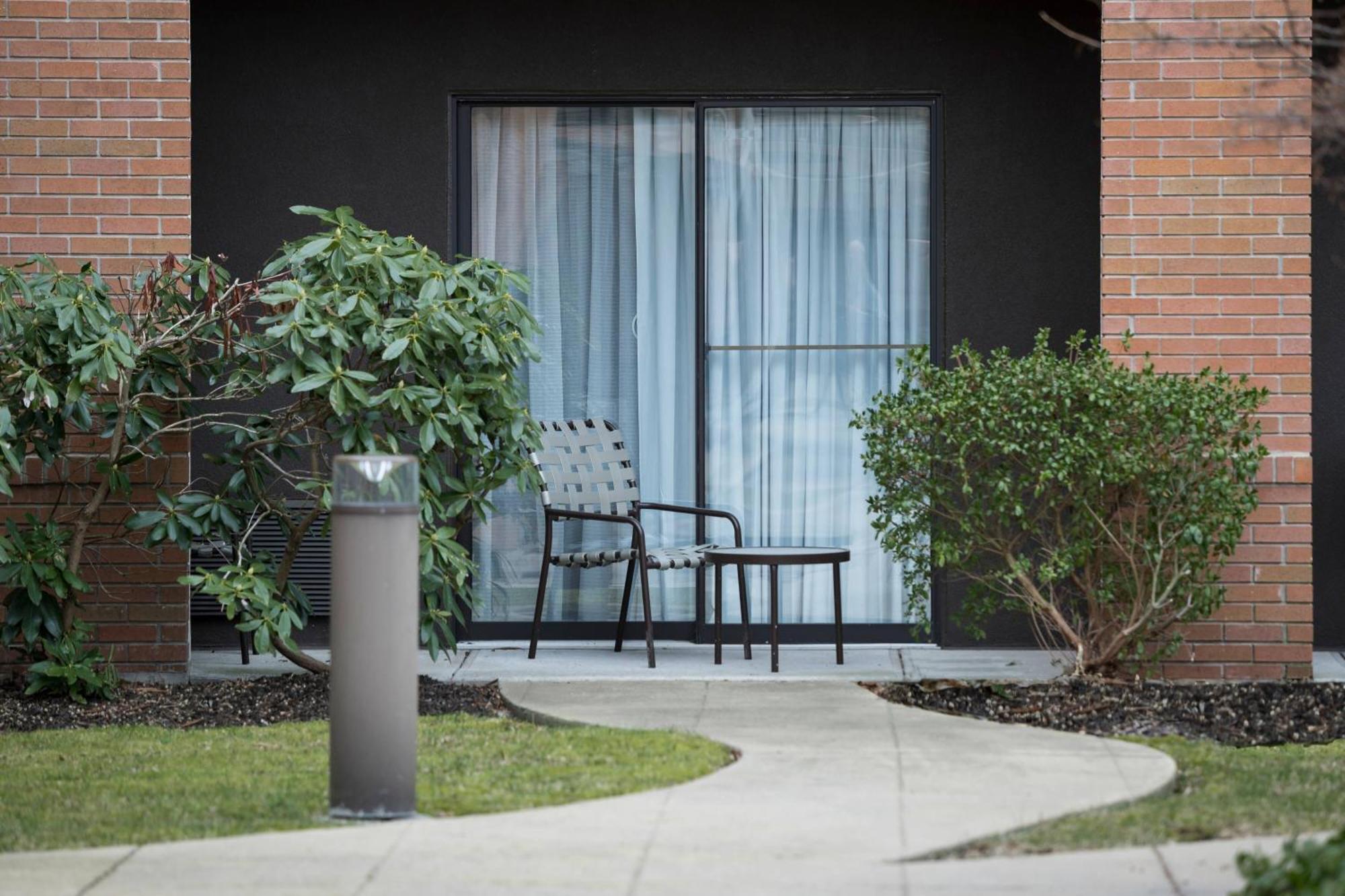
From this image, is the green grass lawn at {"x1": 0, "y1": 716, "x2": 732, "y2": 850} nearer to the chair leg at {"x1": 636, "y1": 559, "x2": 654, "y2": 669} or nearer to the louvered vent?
the chair leg at {"x1": 636, "y1": 559, "x2": 654, "y2": 669}

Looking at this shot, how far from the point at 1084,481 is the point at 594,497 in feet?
7.59

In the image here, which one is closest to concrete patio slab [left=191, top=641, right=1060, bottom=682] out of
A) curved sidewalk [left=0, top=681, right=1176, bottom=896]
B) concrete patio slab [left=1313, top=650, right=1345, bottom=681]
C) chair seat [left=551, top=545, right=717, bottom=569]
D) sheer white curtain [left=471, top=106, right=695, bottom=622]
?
sheer white curtain [left=471, top=106, right=695, bottom=622]

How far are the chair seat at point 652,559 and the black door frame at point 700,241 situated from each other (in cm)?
51

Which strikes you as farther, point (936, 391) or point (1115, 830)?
point (936, 391)

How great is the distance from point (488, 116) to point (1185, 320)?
3239 millimetres

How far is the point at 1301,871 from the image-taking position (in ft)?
10.8

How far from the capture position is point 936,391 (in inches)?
252

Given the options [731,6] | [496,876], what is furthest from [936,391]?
[496,876]

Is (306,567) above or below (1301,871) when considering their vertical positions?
above

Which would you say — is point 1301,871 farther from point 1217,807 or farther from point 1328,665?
point 1328,665

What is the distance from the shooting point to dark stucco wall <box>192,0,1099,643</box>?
7848mm

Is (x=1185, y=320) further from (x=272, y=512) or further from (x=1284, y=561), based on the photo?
(x=272, y=512)

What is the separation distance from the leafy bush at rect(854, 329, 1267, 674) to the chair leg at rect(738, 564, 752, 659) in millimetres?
992

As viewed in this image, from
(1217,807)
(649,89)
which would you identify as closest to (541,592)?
(649,89)
